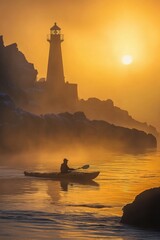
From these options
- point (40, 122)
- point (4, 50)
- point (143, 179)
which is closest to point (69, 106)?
point (4, 50)

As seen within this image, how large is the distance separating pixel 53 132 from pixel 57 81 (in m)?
32.1

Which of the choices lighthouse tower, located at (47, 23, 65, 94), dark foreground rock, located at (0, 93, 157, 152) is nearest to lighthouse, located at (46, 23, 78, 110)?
lighthouse tower, located at (47, 23, 65, 94)

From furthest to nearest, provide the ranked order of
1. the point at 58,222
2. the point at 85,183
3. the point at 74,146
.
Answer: the point at 74,146, the point at 85,183, the point at 58,222

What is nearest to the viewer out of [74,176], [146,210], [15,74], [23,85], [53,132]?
[146,210]

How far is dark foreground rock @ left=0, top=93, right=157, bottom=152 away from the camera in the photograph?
373ft

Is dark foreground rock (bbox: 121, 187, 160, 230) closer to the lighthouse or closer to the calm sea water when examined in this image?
the calm sea water

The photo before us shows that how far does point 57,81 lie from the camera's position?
512 feet

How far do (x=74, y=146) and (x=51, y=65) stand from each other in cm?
2593

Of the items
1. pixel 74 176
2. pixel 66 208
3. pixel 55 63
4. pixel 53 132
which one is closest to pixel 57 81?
→ pixel 55 63

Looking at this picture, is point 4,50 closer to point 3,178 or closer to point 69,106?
point 69,106

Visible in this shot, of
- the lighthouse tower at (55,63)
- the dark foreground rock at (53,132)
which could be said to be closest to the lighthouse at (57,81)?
the lighthouse tower at (55,63)

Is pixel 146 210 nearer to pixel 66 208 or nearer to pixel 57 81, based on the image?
pixel 66 208

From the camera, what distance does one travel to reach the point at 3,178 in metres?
56.6

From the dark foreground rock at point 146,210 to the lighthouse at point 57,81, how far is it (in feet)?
403
